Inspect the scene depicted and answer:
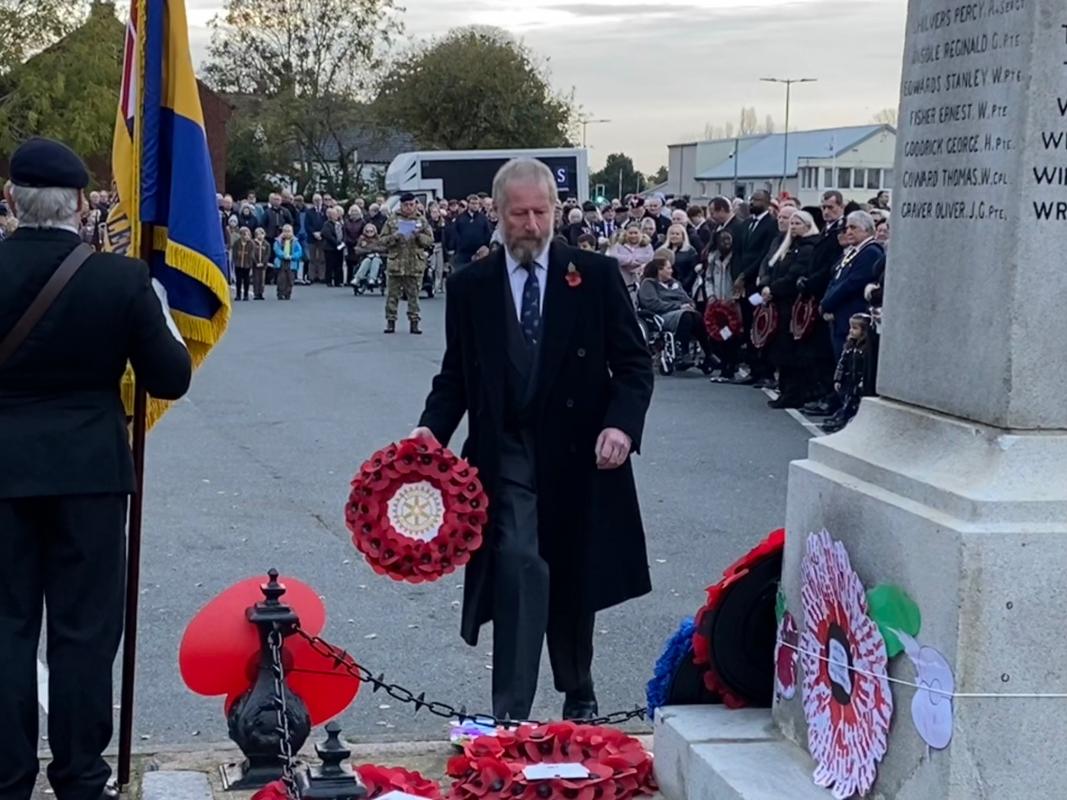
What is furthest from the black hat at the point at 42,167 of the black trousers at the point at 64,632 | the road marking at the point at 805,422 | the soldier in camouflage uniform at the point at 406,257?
the soldier in camouflage uniform at the point at 406,257

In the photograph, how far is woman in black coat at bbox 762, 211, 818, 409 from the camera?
49.1 feet

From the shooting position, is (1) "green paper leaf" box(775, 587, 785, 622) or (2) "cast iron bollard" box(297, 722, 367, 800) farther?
(1) "green paper leaf" box(775, 587, 785, 622)

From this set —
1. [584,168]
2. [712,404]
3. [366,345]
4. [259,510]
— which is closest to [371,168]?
[584,168]

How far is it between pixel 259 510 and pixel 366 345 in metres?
11.6

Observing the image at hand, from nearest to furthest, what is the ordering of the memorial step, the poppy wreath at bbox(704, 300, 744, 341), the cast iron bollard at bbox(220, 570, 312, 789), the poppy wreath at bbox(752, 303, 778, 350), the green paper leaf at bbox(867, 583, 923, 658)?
the green paper leaf at bbox(867, 583, 923, 658) → the memorial step → the cast iron bollard at bbox(220, 570, 312, 789) → the poppy wreath at bbox(752, 303, 778, 350) → the poppy wreath at bbox(704, 300, 744, 341)

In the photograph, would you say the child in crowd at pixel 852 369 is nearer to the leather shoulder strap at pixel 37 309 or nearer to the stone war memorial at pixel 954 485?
the stone war memorial at pixel 954 485

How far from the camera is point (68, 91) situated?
162 feet

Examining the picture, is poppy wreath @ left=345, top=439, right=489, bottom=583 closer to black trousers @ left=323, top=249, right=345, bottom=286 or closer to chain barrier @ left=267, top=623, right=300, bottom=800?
chain barrier @ left=267, top=623, right=300, bottom=800

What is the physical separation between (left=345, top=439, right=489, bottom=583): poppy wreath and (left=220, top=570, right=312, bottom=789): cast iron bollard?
355mm

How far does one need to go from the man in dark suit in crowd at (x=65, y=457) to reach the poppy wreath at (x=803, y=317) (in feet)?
34.5

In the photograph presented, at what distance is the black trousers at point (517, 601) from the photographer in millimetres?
5457

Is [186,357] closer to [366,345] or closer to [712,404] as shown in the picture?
[712,404]

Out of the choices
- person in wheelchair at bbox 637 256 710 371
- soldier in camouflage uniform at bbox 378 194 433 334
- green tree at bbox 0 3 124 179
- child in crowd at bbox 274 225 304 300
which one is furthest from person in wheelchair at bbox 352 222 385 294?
green tree at bbox 0 3 124 179

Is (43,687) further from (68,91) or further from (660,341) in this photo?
(68,91)
